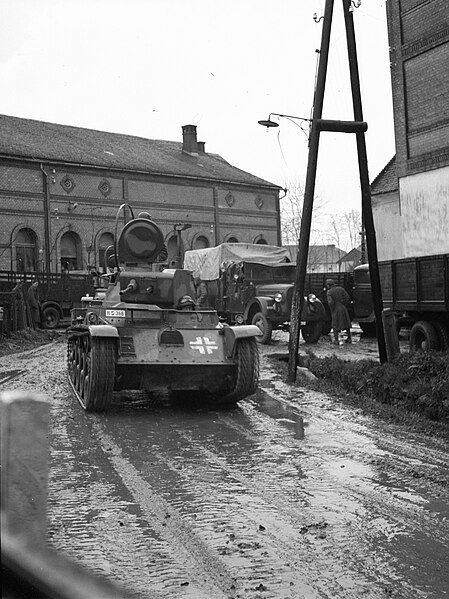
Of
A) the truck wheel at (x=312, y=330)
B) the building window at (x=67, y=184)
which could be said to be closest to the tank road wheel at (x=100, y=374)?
the truck wheel at (x=312, y=330)

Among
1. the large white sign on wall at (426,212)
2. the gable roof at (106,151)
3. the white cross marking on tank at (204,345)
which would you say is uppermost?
the gable roof at (106,151)

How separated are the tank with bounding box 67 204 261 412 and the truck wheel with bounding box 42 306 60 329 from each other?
57.0 feet

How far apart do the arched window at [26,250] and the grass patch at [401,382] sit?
26.0 metres

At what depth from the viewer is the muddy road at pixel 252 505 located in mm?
3980

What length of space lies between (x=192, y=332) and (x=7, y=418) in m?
8.61

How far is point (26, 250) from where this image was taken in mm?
36344

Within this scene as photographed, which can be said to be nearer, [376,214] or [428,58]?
[428,58]

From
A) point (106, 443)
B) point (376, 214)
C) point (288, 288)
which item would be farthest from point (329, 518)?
point (376, 214)

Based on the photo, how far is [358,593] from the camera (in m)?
3.74

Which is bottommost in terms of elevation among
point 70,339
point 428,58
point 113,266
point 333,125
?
point 70,339

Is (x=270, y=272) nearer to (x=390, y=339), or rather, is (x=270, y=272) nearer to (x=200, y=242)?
(x=390, y=339)

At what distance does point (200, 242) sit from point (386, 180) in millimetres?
13873

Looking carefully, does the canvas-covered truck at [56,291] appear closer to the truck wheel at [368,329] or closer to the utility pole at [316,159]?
the truck wheel at [368,329]

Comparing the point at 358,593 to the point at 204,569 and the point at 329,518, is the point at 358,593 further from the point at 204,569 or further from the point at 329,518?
the point at 329,518
